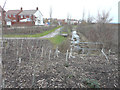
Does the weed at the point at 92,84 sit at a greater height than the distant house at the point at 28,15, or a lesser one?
lesser

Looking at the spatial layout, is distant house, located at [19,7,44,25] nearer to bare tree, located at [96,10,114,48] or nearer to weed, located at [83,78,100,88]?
weed, located at [83,78,100,88]

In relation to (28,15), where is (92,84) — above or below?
below

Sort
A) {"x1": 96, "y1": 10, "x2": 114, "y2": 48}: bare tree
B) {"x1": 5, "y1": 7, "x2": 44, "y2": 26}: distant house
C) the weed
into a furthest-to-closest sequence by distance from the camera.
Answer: {"x1": 96, "y1": 10, "x2": 114, "y2": 48}: bare tree < {"x1": 5, "y1": 7, "x2": 44, "y2": 26}: distant house < the weed

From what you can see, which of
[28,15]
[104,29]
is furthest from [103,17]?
[28,15]

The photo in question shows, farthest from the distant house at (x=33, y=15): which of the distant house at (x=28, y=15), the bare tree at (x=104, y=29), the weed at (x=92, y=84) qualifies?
the bare tree at (x=104, y=29)

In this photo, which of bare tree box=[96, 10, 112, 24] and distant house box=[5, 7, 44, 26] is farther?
bare tree box=[96, 10, 112, 24]

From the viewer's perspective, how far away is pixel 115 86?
98.4 inches

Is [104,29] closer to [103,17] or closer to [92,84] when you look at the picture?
[103,17]

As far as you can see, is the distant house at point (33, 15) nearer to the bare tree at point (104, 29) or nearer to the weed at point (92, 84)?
the weed at point (92, 84)

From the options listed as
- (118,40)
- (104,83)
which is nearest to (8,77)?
(104,83)

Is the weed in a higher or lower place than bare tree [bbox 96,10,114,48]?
lower

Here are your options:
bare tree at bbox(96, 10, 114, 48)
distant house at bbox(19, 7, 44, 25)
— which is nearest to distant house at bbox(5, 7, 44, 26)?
distant house at bbox(19, 7, 44, 25)

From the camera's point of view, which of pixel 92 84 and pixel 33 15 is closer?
pixel 92 84

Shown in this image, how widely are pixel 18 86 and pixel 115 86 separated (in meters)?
2.31
